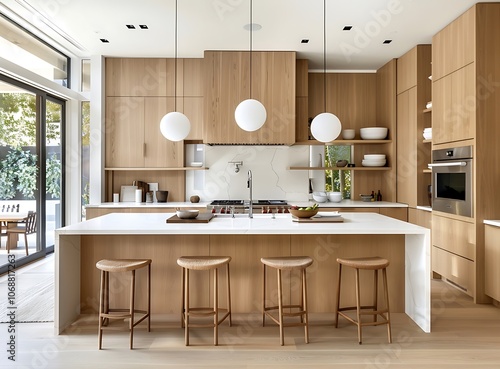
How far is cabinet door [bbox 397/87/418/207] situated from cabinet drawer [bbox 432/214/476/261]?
54 cm

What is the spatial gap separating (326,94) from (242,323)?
3811mm

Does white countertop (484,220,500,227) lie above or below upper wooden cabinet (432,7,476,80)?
below

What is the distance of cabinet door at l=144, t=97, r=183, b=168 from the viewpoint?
5203 mm

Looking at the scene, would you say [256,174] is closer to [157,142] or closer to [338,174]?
[338,174]

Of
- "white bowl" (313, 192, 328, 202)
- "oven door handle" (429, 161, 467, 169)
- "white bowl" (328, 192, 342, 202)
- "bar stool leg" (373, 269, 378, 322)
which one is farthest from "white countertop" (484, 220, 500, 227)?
"white bowl" (313, 192, 328, 202)

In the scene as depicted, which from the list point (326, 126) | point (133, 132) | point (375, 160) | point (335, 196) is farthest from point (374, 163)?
point (133, 132)

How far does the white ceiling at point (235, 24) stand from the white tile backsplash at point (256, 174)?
55.0 inches

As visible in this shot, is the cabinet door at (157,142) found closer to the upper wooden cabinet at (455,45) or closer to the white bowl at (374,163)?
the white bowl at (374,163)

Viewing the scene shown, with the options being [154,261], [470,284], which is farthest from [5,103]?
[470,284]

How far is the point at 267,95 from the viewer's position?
493 centimetres

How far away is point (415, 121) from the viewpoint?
4.62 metres

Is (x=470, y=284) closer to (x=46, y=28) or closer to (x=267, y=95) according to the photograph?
(x=267, y=95)

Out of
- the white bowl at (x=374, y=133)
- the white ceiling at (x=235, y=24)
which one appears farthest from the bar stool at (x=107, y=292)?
the white bowl at (x=374, y=133)

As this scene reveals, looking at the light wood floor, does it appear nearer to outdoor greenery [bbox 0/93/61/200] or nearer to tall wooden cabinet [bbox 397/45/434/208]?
tall wooden cabinet [bbox 397/45/434/208]
